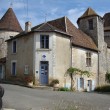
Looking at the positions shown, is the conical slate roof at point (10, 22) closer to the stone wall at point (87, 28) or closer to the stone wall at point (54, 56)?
the stone wall at point (87, 28)

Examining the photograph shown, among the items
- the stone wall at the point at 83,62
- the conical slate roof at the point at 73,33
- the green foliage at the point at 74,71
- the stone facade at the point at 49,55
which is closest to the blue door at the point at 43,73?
the stone facade at the point at 49,55

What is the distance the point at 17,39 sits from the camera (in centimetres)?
3155

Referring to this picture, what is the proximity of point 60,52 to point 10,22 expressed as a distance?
1660 centimetres

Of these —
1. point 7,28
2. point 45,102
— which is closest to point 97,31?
point 7,28

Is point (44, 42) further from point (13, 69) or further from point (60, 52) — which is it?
point (13, 69)

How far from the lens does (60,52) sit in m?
28.6

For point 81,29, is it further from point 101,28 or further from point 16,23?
point 16,23

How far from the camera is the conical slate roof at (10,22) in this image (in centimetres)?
4184

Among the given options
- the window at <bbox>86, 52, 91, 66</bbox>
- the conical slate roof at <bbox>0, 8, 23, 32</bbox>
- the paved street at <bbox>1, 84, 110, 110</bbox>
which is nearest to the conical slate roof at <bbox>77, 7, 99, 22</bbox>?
the window at <bbox>86, 52, 91, 66</bbox>

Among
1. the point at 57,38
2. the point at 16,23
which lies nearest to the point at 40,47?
the point at 57,38

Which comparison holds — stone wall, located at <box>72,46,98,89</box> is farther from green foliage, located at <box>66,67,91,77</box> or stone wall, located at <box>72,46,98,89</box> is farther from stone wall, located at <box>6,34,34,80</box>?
stone wall, located at <box>6,34,34,80</box>

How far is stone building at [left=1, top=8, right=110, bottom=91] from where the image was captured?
91.0ft

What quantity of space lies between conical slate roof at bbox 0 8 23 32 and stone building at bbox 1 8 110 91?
9051mm

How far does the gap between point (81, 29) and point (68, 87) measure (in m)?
12.0
